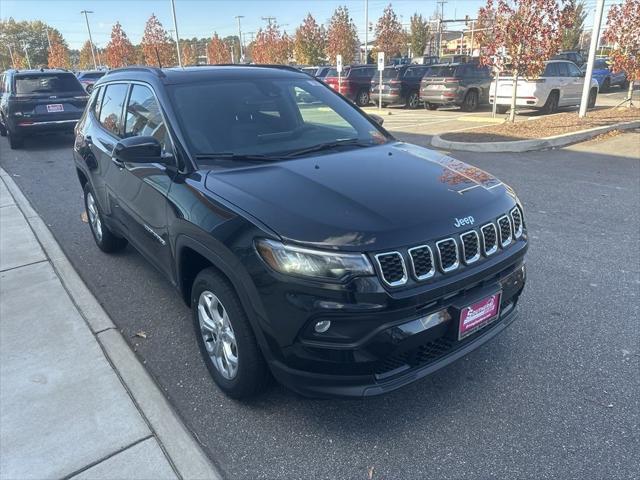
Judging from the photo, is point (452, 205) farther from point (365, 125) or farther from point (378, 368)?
point (365, 125)

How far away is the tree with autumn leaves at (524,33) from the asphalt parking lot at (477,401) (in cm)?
842

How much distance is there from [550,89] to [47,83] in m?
14.4

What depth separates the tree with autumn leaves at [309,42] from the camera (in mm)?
43344

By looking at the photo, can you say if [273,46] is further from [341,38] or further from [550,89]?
[550,89]

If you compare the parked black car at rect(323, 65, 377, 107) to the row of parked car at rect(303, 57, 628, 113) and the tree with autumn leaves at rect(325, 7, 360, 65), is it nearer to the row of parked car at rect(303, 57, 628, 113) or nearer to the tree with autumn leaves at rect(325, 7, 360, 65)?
the row of parked car at rect(303, 57, 628, 113)

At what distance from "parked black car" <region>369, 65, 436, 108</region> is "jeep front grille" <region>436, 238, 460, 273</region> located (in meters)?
18.0

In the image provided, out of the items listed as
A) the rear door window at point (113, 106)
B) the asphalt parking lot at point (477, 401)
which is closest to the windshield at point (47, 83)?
the rear door window at point (113, 106)

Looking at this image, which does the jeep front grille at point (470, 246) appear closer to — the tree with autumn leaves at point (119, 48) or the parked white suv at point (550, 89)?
the parked white suv at point (550, 89)

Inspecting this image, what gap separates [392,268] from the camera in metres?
2.25

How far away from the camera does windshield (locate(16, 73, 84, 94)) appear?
11.8m

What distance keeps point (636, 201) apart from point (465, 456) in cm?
552

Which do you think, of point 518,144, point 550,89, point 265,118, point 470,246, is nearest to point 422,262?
point 470,246

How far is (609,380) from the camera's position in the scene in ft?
9.75

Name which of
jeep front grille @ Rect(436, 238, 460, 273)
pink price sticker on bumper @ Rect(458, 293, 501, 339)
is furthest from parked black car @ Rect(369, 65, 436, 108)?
jeep front grille @ Rect(436, 238, 460, 273)
